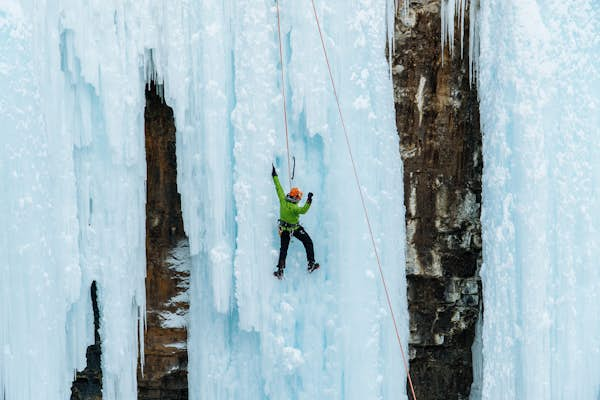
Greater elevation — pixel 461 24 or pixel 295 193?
pixel 461 24

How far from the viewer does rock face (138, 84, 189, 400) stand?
18.3 feet

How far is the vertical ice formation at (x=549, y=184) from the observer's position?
5.41 metres

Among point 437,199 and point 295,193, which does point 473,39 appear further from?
point 295,193

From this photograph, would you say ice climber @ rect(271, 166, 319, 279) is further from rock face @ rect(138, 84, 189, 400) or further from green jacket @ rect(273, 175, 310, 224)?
rock face @ rect(138, 84, 189, 400)

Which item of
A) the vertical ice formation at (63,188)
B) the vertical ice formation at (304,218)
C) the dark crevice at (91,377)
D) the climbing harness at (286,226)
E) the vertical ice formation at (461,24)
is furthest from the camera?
the dark crevice at (91,377)

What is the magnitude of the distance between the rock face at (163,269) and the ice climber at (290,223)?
86cm

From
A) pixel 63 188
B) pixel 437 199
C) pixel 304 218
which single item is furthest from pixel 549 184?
pixel 63 188

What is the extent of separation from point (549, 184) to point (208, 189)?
8.25 feet

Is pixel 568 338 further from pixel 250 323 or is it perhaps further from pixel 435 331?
pixel 250 323

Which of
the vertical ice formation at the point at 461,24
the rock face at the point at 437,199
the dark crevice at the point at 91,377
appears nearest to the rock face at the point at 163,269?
the dark crevice at the point at 91,377

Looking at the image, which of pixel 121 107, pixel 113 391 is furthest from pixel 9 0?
pixel 113 391

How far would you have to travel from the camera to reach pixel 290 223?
5.23m

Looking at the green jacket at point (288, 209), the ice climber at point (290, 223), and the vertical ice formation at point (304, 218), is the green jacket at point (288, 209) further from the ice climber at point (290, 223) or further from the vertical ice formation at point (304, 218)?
the vertical ice formation at point (304, 218)

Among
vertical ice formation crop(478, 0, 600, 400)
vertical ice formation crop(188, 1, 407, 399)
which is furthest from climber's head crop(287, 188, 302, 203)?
vertical ice formation crop(478, 0, 600, 400)
